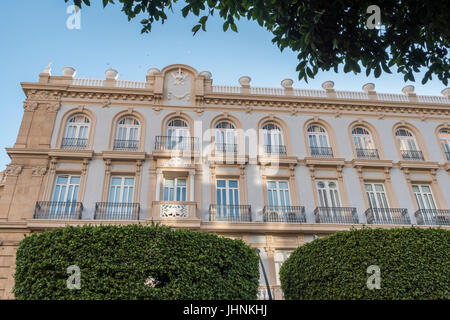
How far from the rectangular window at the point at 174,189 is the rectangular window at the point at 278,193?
4.59 meters

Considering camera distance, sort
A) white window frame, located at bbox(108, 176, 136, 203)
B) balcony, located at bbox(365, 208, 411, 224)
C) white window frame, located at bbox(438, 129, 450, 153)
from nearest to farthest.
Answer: white window frame, located at bbox(108, 176, 136, 203), balcony, located at bbox(365, 208, 411, 224), white window frame, located at bbox(438, 129, 450, 153)

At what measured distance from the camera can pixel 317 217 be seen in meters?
18.7

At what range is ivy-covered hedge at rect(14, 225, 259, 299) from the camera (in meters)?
8.87

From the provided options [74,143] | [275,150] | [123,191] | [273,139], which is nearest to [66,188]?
[74,143]

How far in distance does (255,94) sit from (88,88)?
9.84 meters

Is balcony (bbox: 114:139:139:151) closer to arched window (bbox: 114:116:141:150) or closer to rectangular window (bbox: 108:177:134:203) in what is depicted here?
arched window (bbox: 114:116:141:150)

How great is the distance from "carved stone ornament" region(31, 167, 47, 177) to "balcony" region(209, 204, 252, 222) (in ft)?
28.6

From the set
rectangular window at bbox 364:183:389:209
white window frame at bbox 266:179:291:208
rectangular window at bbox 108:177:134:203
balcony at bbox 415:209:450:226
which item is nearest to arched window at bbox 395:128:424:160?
rectangular window at bbox 364:183:389:209

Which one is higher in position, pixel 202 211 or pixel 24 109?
pixel 24 109

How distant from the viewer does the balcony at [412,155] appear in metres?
21.4

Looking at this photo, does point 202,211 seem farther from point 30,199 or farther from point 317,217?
point 30,199

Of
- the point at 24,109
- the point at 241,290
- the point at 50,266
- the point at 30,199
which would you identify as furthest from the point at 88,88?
the point at 241,290

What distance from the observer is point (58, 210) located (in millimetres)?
17562

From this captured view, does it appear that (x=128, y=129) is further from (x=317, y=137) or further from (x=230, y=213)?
(x=317, y=137)
